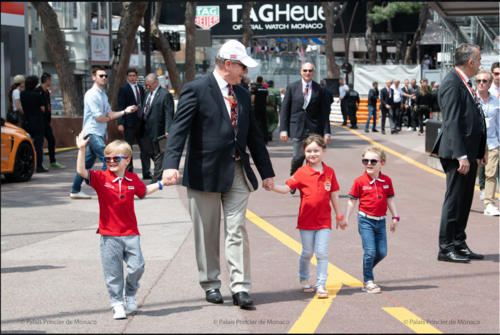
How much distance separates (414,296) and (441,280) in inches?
25.4

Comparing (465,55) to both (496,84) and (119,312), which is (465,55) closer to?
(496,84)

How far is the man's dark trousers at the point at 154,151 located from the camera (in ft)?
38.5

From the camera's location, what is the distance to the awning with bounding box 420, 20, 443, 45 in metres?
45.9

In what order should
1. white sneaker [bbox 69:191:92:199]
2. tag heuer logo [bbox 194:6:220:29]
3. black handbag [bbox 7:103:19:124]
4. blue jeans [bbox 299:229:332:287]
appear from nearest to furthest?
1. blue jeans [bbox 299:229:332:287]
2. white sneaker [bbox 69:191:92:199]
3. black handbag [bbox 7:103:19:124]
4. tag heuer logo [bbox 194:6:220:29]

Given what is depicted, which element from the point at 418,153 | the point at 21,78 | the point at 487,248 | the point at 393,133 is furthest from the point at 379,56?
the point at 487,248

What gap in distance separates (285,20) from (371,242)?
155ft

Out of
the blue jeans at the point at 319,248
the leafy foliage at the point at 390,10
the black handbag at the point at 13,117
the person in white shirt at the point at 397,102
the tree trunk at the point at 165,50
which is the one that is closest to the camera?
the blue jeans at the point at 319,248

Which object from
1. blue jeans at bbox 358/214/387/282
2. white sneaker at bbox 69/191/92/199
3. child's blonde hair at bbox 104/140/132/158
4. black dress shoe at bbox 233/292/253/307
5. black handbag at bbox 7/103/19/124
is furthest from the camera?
black handbag at bbox 7/103/19/124

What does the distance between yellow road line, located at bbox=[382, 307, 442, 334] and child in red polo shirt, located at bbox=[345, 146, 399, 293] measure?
420 millimetres

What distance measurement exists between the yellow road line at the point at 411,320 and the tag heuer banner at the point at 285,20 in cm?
4644

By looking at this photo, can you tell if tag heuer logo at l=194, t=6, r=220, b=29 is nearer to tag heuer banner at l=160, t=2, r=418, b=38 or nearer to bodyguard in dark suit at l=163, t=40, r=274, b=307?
tag heuer banner at l=160, t=2, r=418, b=38

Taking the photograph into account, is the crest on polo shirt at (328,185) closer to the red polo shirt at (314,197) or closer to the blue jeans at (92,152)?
the red polo shirt at (314,197)

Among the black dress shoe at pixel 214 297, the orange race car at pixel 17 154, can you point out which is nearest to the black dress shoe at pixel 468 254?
the black dress shoe at pixel 214 297

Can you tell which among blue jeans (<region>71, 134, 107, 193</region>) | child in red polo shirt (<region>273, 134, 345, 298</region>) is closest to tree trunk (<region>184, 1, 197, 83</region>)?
blue jeans (<region>71, 134, 107, 193</region>)
